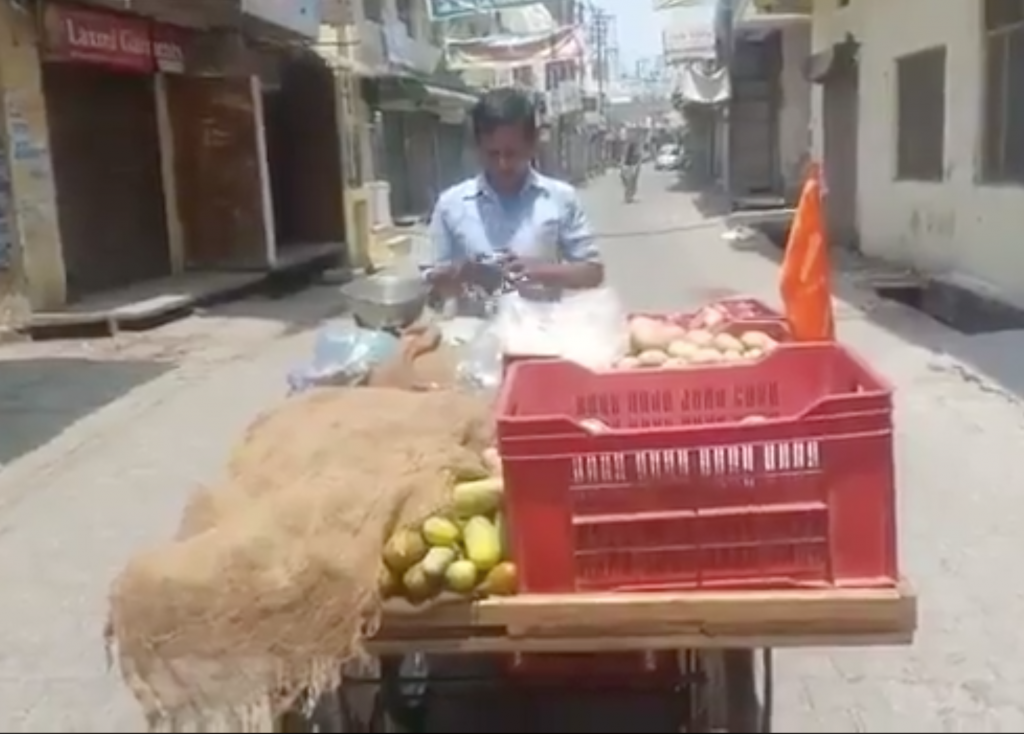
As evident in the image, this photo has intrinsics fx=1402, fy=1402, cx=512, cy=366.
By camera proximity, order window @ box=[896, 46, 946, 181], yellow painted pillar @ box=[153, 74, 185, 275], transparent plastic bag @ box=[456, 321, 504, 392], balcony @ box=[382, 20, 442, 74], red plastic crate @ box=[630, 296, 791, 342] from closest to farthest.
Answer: red plastic crate @ box=[630, 296, 791, 342]
transparent plastic bag @ box=[456, 321, 504, 392]
window @ box=[896, 46, 946, 181]
yellow painted pillar @ box=[153, 74, 185, 275]
balcony @ box=[382, 20, 442, 74]

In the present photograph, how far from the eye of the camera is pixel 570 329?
118 inches

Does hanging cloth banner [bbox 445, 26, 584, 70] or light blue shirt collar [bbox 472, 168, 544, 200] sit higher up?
hanging cloth banner [bbox 445, 26, 584, 70]

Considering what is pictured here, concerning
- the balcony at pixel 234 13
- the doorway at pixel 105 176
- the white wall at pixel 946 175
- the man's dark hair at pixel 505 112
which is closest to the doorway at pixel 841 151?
the white wall at pixel 946 175

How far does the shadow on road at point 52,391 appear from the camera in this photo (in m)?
7.62

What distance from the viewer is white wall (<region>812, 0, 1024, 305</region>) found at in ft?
34.2

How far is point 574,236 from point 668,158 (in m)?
46.5

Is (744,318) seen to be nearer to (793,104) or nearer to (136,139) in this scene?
(136,139)

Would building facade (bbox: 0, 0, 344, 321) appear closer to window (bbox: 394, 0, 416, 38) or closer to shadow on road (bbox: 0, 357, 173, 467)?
shadow on road (bbox: 0, 357, 173, 467)

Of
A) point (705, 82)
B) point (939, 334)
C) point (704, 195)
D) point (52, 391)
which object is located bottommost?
point (704, 195)

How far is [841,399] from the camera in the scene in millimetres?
2133

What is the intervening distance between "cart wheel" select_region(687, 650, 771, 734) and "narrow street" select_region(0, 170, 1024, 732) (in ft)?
0.15

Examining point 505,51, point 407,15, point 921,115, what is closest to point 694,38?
point 505,51

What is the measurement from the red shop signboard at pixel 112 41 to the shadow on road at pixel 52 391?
2743mm

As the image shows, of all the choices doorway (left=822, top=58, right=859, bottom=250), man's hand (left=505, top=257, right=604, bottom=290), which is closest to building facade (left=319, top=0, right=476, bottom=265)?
doorway (left=822, top=58, right=859, bottom=250)
